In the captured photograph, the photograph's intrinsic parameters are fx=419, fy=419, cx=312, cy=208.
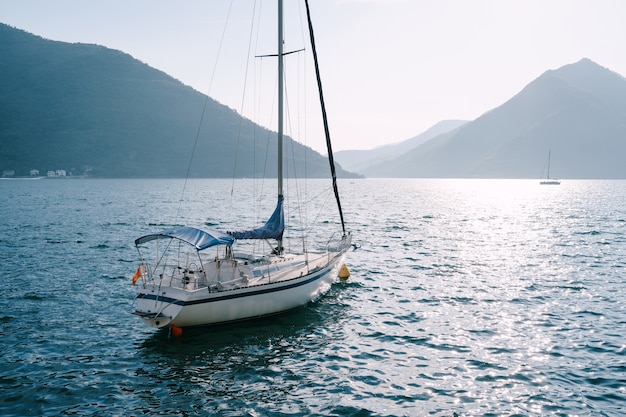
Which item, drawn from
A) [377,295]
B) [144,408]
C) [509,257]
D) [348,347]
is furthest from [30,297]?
[509,257]

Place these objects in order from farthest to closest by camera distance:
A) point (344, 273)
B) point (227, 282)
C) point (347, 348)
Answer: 1. point (344, 273)
2. point (227, 282)
3. point (347, 348)

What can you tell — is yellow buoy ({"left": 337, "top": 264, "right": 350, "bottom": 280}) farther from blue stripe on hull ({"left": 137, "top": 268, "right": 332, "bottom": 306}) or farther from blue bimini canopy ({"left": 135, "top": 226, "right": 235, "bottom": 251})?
blue bimini canopy ({"left": 135, "top": 226, "right": 235, "bottom": 251})

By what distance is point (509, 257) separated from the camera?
3491 cm

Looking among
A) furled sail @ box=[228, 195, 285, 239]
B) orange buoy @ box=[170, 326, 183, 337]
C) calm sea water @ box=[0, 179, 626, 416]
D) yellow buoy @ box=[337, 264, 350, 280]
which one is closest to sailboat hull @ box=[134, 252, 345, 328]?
orange buoy @ box=[170, 326, 183, 337]

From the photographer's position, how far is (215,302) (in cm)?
1595

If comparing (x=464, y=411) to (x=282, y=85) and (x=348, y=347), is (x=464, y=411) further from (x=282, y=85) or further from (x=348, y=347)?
A: (x=282, y=85)

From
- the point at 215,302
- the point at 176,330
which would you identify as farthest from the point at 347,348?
the point at 176,330

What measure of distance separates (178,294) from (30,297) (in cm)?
1050

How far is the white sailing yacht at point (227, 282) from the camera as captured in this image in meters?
15.4

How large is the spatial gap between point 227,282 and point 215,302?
0.98m

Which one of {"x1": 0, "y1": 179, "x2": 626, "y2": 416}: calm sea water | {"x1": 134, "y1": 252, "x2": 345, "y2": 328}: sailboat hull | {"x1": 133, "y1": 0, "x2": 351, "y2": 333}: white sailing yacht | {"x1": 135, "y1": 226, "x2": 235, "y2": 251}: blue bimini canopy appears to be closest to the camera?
{"x1": 0, "y1": 179, "x2": 626, "y2": 416}: calm sea water

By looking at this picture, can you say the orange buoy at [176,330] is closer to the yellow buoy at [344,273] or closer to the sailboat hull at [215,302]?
the sailboat hull at [215,302]

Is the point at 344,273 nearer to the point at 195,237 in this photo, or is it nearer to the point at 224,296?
the point at 224,296

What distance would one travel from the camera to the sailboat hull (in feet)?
49.9
